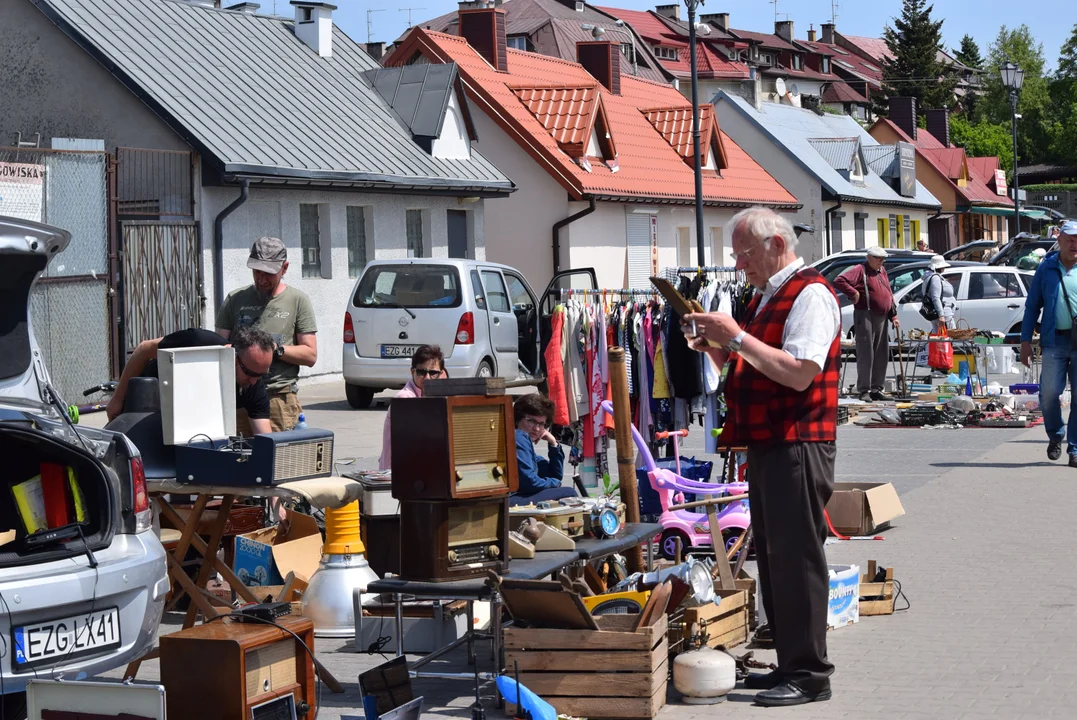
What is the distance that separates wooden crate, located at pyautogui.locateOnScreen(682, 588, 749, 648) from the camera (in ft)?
22.0

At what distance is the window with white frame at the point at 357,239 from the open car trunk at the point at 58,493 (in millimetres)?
19892

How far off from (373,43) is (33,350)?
179ft

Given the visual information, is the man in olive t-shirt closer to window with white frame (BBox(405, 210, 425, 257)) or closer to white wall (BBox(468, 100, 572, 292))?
window with white frame (BBox(405, 210, 425, 257))

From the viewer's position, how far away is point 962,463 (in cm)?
1417

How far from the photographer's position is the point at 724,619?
6973mm

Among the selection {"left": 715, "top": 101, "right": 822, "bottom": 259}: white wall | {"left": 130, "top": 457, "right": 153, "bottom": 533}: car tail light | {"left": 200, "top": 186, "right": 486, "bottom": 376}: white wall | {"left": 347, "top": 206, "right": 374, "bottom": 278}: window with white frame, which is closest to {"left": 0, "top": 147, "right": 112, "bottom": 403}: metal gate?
{"left": 200, "top": 186, "right": 486, "bottom": 376}: white wall

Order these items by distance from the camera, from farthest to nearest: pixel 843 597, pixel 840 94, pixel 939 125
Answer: pixel 840 94 → pixel 939 125 → pixel 843 597

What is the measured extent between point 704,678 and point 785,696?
0.34 m

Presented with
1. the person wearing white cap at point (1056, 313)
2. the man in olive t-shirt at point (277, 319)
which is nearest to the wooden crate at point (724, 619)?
the man in olive t-shirt at point (277, 319)

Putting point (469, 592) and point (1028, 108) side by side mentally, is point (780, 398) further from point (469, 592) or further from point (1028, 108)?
point (1028, 108)

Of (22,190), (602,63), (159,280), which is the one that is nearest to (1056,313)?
(22,190)

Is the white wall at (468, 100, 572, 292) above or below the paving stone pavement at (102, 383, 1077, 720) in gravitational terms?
above

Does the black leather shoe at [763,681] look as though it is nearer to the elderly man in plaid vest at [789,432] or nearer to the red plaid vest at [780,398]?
the elderly man in plaid vest at [789,432]

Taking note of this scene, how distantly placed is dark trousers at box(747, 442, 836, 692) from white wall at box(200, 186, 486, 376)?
16655 millimetres
